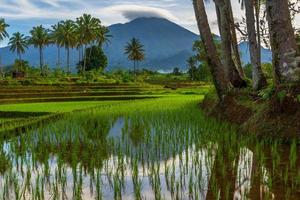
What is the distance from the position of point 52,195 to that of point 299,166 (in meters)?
3.98

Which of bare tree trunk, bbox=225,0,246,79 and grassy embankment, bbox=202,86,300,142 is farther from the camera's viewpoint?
bare tree trunk, bbox=225,0,246,79

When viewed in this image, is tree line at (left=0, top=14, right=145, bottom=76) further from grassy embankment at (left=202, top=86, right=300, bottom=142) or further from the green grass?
grassy embankment at (left=202, top=86, right=300, bottom=142)

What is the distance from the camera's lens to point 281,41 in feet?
33.3

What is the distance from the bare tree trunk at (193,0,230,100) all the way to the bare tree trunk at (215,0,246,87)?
3418 mm

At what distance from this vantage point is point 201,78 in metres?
88.2

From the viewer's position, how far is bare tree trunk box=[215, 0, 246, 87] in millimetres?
18609

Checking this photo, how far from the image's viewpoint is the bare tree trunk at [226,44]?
1861cm

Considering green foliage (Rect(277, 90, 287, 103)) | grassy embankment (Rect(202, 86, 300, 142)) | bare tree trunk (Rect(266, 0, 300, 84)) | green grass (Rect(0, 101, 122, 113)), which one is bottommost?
green grass (Rect(0, 101, 122, 113))

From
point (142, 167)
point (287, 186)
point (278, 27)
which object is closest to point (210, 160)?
point (142, 167)

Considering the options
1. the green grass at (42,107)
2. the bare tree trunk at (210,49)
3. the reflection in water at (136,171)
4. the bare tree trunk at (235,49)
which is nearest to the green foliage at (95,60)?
the green grass at (42,107)

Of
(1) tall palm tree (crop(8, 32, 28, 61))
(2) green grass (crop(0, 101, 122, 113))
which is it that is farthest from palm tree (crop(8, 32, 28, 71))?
(2) green grass (crop(0, 101, 122, 113))

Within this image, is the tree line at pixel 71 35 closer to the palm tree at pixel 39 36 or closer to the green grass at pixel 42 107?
the palm tree at pixel 39 36

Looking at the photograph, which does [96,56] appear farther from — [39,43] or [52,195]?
[52,195]

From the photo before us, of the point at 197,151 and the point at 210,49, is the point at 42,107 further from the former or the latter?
the point at 197,151
